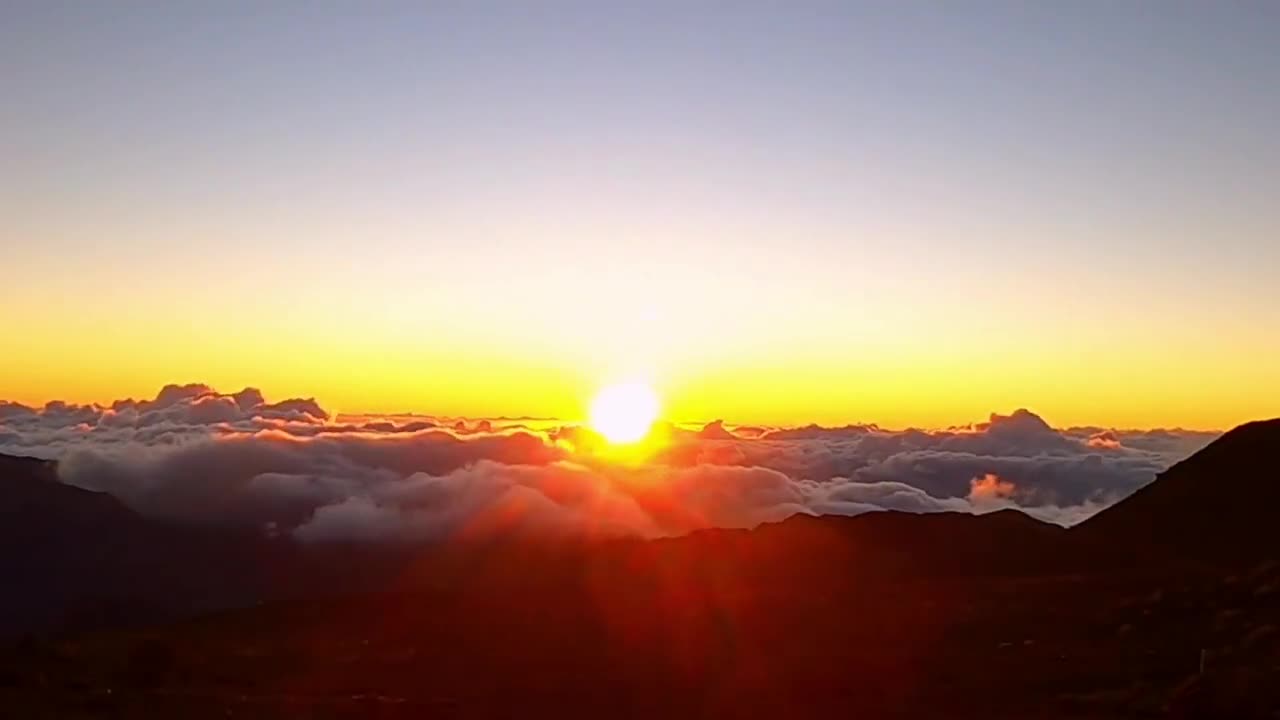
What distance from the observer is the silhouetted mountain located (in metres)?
62.5

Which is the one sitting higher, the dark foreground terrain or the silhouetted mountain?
the silhouetted mountain

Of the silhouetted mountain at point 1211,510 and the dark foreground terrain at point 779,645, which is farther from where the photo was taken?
the silhouetted mountain at point 1211,510

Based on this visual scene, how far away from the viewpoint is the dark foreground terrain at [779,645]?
30.6 m

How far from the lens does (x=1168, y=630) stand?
33.4 m

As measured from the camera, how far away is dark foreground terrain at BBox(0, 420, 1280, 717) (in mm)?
30625

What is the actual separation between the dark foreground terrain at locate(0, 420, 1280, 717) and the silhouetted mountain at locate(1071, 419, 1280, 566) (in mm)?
187

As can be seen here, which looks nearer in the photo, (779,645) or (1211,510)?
(779,645)

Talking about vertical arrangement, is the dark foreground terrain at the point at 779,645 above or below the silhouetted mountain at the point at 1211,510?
below

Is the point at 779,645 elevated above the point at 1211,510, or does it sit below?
below

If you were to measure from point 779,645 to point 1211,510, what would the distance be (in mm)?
38396

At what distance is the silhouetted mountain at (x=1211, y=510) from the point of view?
62469 mm

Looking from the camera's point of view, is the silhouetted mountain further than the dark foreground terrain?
Yes

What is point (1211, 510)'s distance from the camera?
6731 centimetres

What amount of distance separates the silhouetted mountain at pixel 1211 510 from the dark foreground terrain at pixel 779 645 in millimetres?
187
